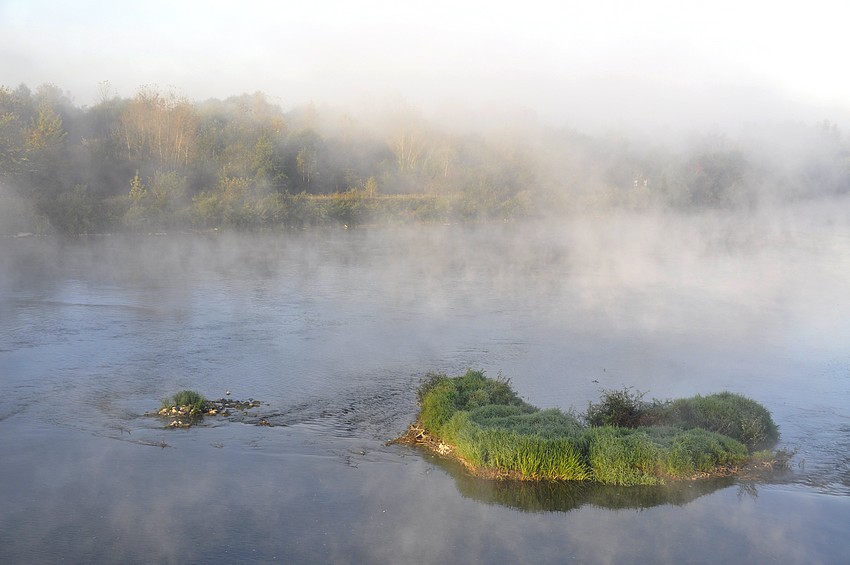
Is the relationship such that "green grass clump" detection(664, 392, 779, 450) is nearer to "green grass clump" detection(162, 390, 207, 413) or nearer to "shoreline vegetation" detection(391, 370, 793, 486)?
"shoreline vegetation" detection(391, 370, 793, 486)

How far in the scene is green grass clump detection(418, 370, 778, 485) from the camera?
→ 9.89 m

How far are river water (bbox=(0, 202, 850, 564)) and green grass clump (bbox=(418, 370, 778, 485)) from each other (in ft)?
0.91

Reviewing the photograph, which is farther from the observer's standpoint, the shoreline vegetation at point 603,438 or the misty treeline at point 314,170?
the misty treeline at point 314,170

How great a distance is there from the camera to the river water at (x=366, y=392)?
27.5 feet

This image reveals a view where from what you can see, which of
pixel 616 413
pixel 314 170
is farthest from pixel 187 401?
pixel 314 170

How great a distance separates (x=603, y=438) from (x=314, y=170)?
4195 centimetres

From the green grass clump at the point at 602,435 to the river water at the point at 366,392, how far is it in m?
0.28

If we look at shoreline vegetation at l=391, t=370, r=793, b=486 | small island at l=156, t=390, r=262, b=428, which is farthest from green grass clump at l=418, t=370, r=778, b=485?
small island at l=156, t=390, r=262, b=428

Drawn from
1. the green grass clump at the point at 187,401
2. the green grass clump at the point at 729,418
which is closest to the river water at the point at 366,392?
the green grass clump at the point at 187,401

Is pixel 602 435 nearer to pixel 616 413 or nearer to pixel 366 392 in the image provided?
pixel 616 413

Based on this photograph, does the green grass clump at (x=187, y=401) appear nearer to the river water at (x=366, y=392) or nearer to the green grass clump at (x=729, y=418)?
the river water at (x=366, y=392)

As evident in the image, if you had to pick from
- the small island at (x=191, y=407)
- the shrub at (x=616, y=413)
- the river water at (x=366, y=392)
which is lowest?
the river water at (x=366, y=392)

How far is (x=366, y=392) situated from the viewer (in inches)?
527

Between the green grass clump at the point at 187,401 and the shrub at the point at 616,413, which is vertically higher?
the shrub at the point at 616,413
